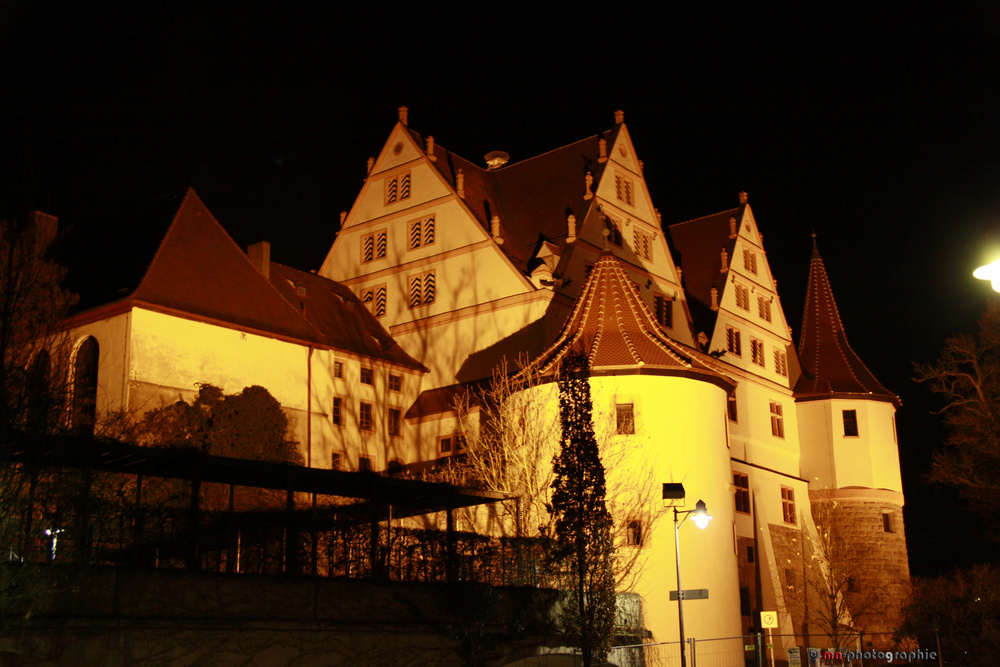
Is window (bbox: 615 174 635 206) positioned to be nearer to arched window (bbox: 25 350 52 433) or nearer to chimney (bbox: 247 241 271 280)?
chimney (bbox: 247 241 271 280)

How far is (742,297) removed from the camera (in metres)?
48.3

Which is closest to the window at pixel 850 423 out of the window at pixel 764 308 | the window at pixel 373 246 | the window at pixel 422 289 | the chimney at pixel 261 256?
the window at pixel 764 308

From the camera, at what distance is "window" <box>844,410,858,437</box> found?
47.9 meters

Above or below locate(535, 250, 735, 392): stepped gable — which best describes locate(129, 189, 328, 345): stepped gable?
above

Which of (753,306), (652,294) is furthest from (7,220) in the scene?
(753,306)

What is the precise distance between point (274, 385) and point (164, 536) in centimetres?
1511

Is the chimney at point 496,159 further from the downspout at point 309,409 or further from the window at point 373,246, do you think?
the downspout at point 309,409

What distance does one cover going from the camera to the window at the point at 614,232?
140 ft

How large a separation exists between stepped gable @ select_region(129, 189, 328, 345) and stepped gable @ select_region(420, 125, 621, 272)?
8.61 meters

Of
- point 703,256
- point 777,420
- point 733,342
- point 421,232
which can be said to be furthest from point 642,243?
point 777,420

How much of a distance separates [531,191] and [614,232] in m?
4.66

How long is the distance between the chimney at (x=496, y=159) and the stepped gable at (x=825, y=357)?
15.4 m

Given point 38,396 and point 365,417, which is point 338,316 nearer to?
point 365,417

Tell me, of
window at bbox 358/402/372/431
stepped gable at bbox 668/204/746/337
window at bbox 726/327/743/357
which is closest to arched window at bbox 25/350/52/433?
window at bbox 358/402/372/431
